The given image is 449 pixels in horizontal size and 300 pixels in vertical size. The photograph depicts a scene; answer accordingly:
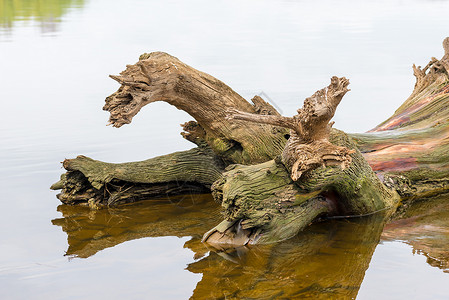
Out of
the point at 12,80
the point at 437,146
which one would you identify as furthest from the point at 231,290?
the point at 12,80

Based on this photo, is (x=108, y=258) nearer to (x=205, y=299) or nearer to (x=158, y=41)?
(x=205, y=299)

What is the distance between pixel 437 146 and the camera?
251 inches

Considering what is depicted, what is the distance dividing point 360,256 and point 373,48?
10592mm

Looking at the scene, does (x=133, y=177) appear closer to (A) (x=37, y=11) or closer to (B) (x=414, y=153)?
(B) (x=414, y=153)

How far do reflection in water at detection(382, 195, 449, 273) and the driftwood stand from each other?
0.23 m

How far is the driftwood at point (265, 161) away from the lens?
16.5 ft

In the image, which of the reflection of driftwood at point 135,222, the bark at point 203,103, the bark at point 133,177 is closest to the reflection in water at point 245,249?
the reflection of driftwood at point 135,222

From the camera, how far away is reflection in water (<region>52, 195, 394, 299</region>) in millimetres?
4387

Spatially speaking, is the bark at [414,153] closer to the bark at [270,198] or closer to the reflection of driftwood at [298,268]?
the bark at [270,198]

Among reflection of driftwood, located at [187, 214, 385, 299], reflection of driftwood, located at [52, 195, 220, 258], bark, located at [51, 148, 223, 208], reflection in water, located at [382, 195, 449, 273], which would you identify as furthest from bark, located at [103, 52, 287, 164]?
reflection in water, located at [382, 195, 449, 273]

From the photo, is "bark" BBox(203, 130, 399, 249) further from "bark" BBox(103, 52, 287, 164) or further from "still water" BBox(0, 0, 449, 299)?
"bark" BBox(103, 52, 287, 164)

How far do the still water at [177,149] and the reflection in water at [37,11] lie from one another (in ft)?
0.72

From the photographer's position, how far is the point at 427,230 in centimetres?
544

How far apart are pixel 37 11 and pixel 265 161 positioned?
17.5 metres
